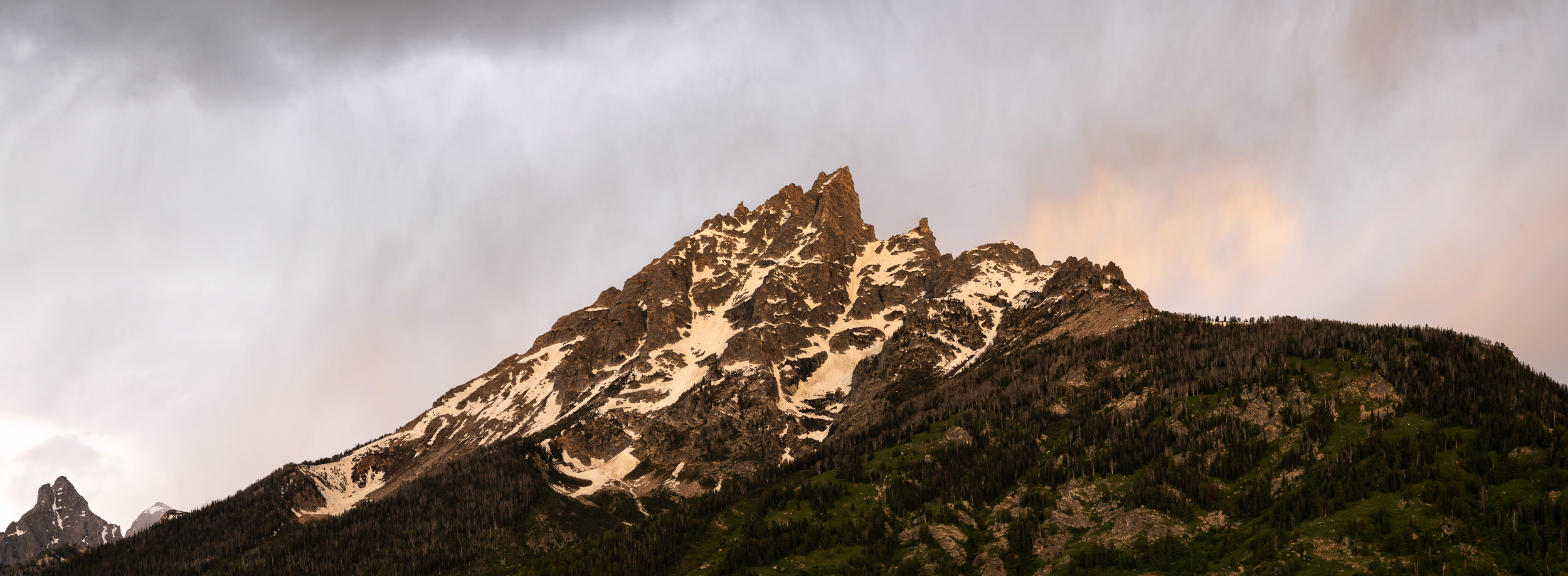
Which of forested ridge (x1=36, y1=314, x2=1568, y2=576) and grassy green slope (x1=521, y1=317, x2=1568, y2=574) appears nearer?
forested ridge (x1=36, y1=314, x2=1568, y2=576)

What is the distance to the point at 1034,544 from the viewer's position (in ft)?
593

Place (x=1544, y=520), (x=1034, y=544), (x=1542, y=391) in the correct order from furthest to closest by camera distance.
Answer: (x=1034, y=544)
(x=1542, y=391)
(x=1544, y=520)

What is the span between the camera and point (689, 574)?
644 feet

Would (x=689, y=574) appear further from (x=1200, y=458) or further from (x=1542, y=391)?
(x=1542, y=391)

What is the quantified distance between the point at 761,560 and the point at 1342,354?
418ft

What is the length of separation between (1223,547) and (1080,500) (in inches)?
1356

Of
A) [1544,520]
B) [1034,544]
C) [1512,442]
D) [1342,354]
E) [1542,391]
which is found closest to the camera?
[1544,520]

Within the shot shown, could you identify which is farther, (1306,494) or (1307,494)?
(1306,494)

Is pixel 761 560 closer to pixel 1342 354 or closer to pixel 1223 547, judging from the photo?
pixel 1223 547

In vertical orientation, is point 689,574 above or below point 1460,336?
below

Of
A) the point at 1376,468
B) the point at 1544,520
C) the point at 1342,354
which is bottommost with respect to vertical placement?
the point at 1544,520

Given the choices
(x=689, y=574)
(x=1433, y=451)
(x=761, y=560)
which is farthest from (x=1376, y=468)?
(x=689, y=574)

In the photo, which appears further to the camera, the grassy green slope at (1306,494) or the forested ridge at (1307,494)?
the grassy green slope at (1306,494)

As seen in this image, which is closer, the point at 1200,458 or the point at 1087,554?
the point at 1087,554
